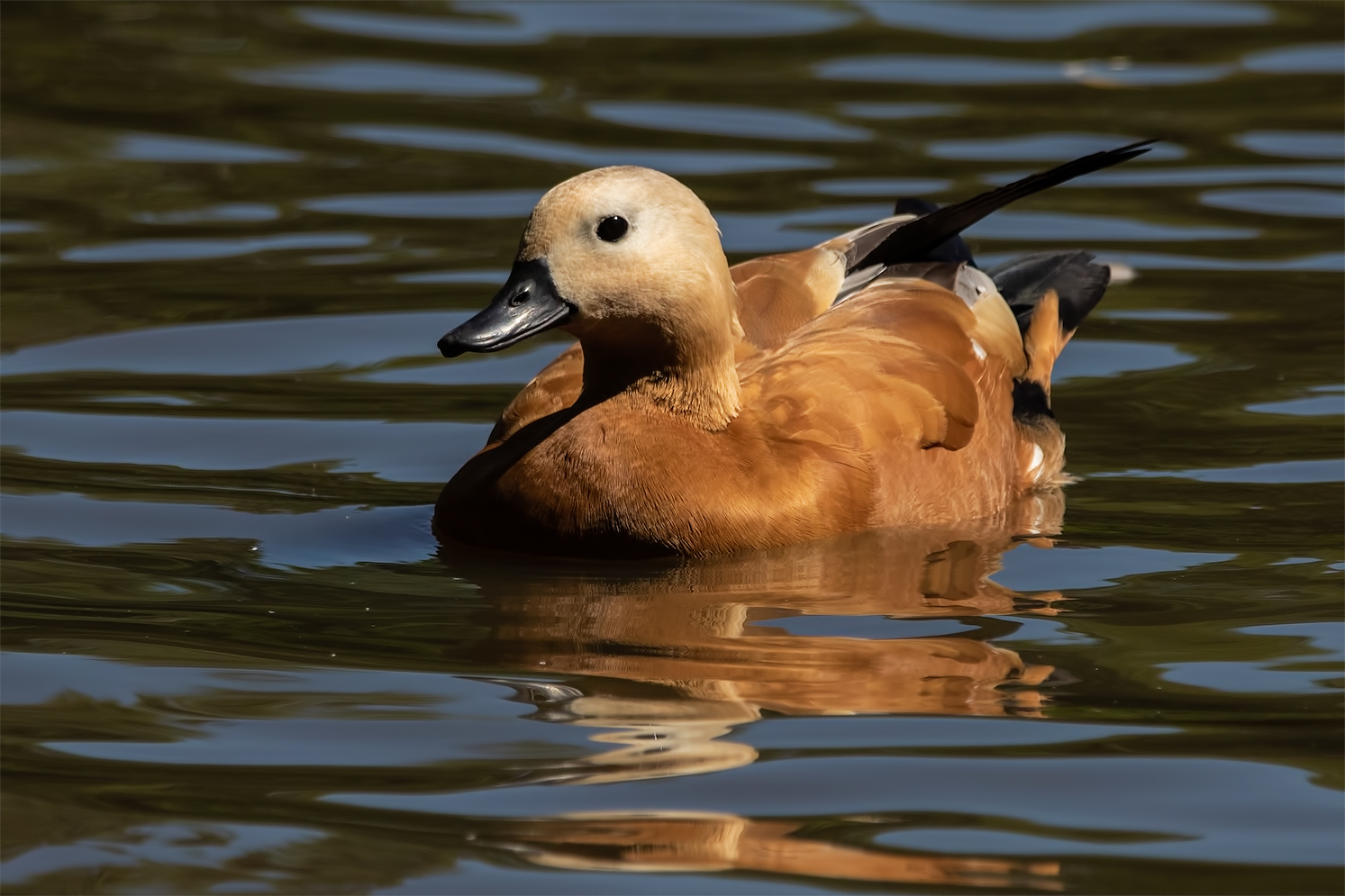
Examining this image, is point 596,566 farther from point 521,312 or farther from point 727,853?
point 727,853

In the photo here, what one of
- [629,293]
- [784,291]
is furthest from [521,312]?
[784,291]

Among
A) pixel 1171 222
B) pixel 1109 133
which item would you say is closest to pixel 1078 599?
pixel 1171 222

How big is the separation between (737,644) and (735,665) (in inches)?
9.2

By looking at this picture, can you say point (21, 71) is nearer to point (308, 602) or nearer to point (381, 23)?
point (381, 23)

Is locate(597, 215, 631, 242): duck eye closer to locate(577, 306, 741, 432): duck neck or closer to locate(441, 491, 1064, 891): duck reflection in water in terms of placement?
locate(577, 306, 741, 432): duck neck

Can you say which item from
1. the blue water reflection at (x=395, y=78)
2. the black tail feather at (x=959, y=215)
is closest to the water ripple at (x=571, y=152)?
the blue water reflection at (x=395, y=78)

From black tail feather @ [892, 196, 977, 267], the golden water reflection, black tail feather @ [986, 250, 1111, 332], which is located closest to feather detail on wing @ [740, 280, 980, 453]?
black tail feather @ [892, 196, 977, 267]

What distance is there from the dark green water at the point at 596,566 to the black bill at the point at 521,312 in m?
0.75

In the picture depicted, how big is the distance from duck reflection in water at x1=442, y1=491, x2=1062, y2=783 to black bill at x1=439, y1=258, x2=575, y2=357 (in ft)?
Result: 2.45

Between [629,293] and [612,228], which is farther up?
[612,228]

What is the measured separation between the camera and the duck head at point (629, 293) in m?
6.81

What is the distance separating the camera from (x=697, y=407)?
7.22 metres

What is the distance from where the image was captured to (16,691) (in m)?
5.63

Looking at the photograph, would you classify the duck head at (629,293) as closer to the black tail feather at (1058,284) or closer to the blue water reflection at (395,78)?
the black tail feather at (1058,284)
